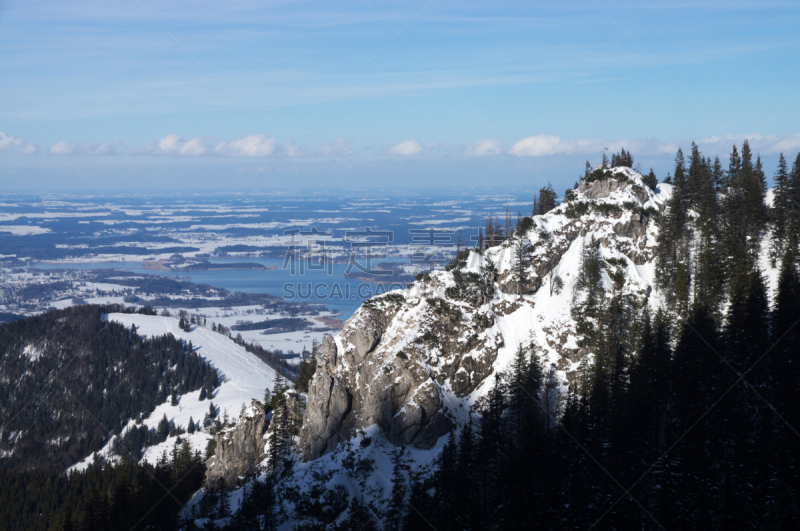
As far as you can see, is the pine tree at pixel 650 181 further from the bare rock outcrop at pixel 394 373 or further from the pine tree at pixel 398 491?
the pine tree at pixel 398 491

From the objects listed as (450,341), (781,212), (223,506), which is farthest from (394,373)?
(781,212)

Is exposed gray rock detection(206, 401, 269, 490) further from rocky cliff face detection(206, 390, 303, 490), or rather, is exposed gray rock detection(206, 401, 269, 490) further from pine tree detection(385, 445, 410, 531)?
pine tree detection(385, 445, 410, 531)

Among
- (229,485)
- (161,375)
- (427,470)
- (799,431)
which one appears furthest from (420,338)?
(161,375)

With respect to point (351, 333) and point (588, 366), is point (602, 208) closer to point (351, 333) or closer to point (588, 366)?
point (588, 366)

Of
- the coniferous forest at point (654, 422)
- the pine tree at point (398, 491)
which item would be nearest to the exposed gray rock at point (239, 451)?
the coniferous forest at point (654, 422)

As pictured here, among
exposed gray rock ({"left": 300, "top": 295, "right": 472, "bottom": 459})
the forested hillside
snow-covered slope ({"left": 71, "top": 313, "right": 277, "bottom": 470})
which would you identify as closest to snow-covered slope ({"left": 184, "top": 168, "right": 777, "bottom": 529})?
exposed gray rock ({"left": 300, "top": 295, "right": 472, "bottom": 459})
